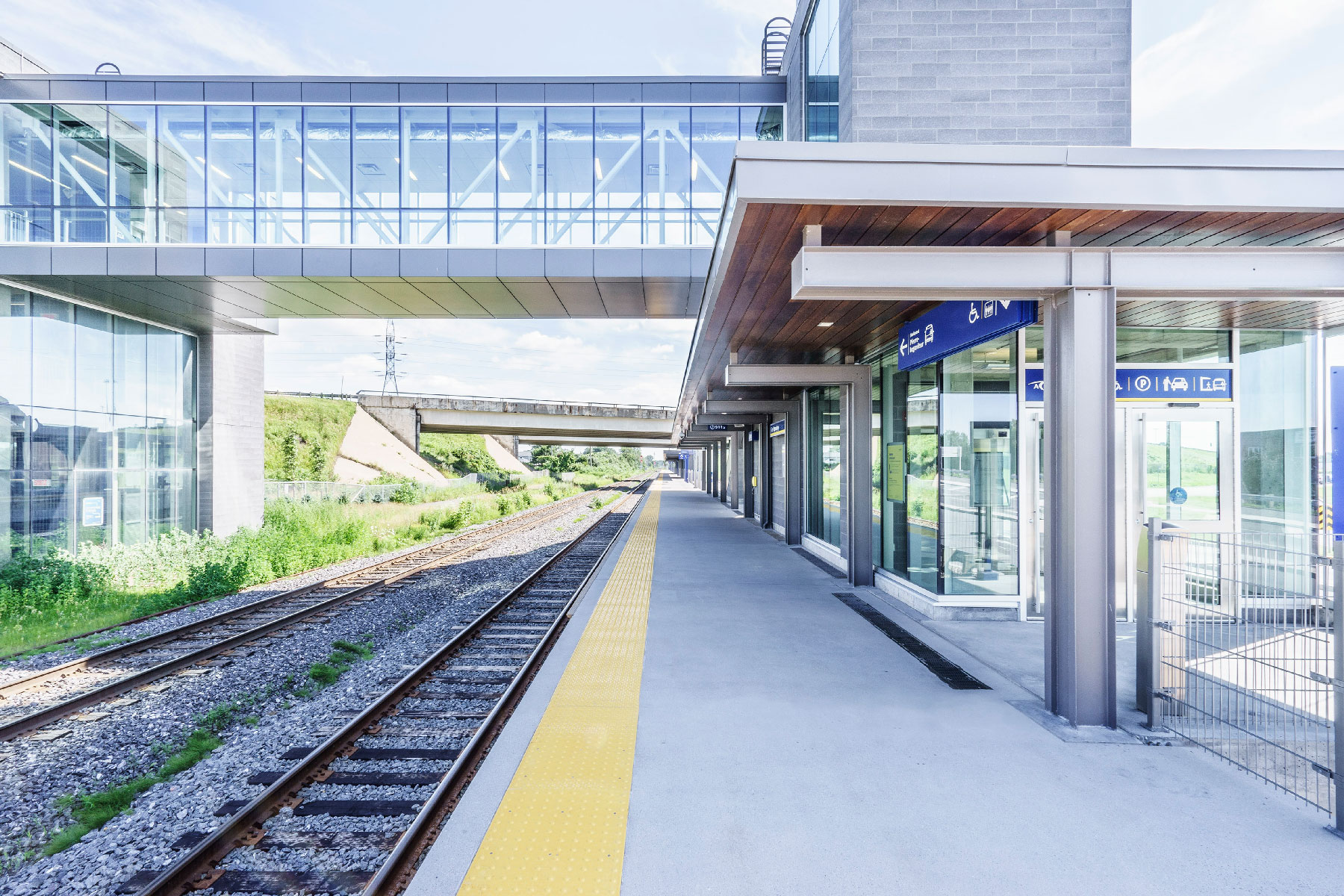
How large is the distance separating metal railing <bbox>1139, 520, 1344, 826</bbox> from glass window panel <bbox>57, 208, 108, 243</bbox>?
615 inches

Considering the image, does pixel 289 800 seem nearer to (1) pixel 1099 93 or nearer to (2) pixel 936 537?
(2) pixel 936 537

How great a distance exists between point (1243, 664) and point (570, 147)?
12283 mm

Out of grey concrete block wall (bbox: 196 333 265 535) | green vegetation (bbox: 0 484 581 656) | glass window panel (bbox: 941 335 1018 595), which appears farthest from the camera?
grey concrete block wall (bbox: 196 333 265 535)

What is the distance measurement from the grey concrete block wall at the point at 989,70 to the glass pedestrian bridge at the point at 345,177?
3691 millimetres

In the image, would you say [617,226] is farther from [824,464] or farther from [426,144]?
[824,464]

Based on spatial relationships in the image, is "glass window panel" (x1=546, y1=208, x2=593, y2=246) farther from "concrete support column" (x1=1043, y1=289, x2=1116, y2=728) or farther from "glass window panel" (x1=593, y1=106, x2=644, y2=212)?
"concrete support column" (x1=1043, y1=289, x2=1116, y2=728)

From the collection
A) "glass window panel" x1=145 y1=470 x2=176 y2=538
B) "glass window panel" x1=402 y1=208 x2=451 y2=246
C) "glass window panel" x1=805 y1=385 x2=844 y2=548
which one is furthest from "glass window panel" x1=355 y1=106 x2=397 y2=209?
"glass window panel" x1=805 y1=385 x2=844 y2=548

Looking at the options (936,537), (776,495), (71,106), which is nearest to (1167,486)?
(936,537)

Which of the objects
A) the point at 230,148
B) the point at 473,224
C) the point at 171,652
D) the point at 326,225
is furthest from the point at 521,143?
the point at 171,652

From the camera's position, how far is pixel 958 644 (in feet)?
22.5

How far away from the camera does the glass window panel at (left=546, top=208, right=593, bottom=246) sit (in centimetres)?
1203

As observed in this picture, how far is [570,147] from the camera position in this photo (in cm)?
1265

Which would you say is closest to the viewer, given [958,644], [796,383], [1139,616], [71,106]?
[1139,616]

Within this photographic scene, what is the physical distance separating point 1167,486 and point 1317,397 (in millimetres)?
2105
